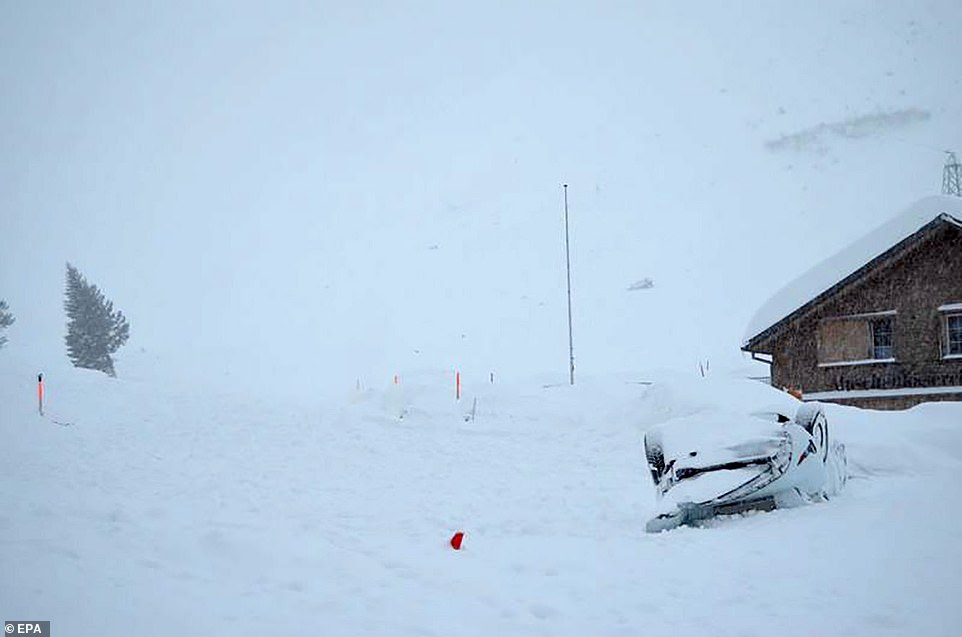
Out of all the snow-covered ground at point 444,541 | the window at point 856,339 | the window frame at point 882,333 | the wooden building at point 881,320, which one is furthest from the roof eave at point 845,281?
the snow-covered ground at point 444,541

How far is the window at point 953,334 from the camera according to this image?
2117 cm

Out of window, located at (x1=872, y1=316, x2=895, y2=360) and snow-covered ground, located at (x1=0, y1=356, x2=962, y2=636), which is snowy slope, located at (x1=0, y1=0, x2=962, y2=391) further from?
snow-covered ground, located at (x1=0, y1=356, x2=962, y2=636)

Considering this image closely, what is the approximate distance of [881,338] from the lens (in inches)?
877

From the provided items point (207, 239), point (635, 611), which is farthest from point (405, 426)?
point (207, 239)

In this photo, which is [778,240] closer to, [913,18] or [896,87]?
[896,87]

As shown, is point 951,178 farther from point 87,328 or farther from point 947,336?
point 87,328

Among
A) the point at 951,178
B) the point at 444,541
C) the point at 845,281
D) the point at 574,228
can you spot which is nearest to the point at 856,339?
the point at 845,281

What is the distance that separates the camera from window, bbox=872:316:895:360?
22.2 m

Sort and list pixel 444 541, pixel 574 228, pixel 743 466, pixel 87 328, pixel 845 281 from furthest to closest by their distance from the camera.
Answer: pixel 574 228
pixel 87 328
pixel 845 281
pixel 743 466
pixel 444 541

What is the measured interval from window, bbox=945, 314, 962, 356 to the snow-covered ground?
25.2 feet

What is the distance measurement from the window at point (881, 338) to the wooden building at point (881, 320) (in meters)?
0.03

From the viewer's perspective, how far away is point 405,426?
2125 cm

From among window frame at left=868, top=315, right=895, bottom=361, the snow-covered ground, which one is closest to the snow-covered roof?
window frame at left=868, top=315, right=895, bottom=361

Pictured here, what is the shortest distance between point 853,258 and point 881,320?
77.9 inches
